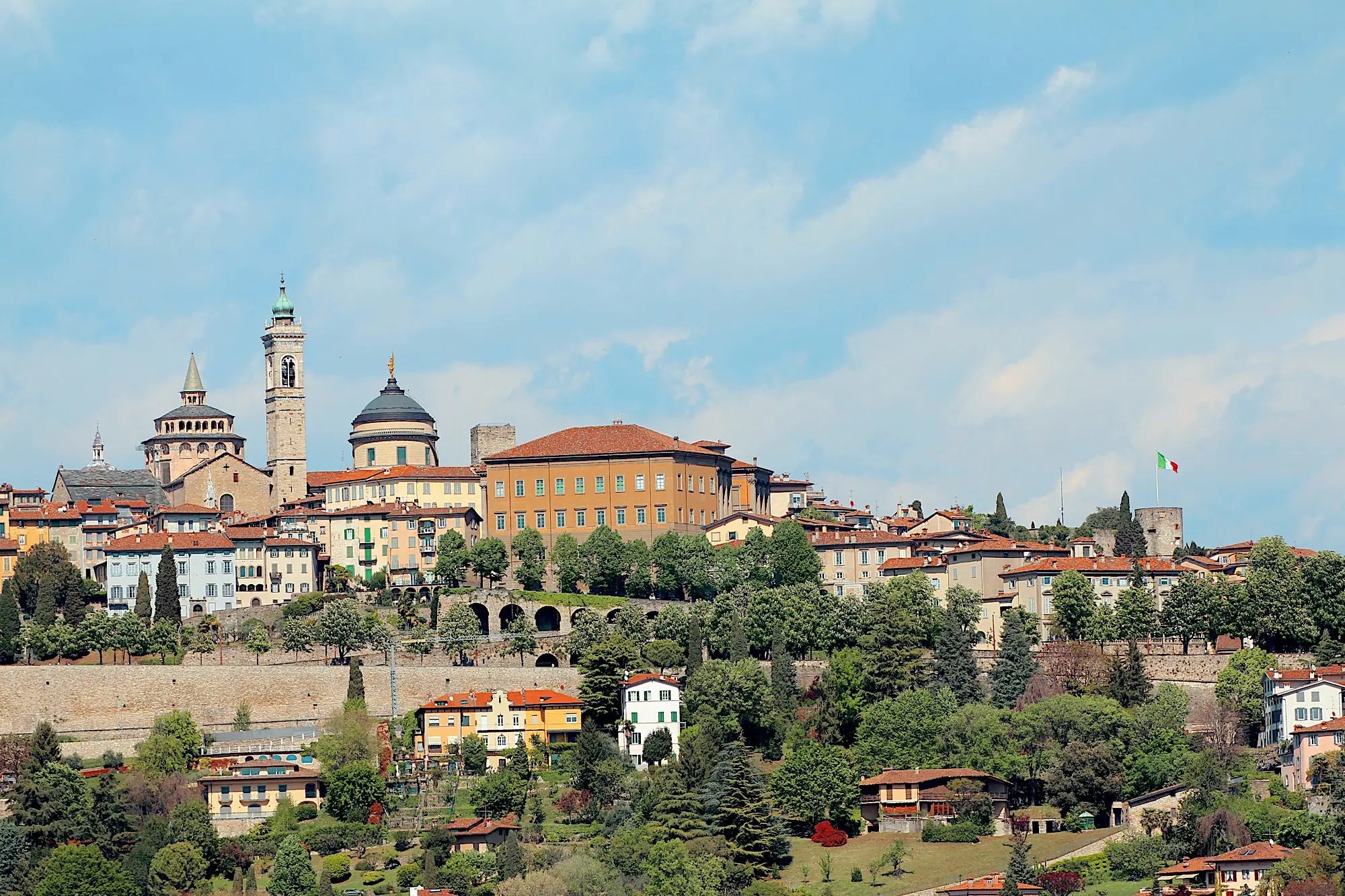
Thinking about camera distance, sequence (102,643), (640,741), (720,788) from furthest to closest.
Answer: (102,643) → (640,741) → (720,788)

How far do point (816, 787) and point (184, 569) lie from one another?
3931cm

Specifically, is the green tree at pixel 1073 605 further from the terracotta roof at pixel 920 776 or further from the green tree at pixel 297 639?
the green tree at pixel 297 639

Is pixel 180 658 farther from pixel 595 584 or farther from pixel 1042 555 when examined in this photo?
pixel 1042 555

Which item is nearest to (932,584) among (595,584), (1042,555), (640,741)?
(1042,555)

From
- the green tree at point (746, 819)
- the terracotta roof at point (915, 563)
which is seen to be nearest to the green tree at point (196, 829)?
the green tree at point (746, 819)

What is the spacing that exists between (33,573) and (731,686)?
112 feet

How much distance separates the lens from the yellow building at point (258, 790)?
82.0 meters

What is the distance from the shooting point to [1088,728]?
267ft

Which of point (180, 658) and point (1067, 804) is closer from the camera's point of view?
point (1067, 804)

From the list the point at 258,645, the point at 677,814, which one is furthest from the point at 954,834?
the point at 258,645

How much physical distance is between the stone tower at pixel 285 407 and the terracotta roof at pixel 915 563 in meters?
32.2

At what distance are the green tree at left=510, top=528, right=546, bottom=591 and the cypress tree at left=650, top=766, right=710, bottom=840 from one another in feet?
98.0

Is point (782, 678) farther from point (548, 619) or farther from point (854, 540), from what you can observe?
point (854, 540)

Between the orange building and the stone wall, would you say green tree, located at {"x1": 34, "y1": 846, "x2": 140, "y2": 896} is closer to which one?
the stone wall
